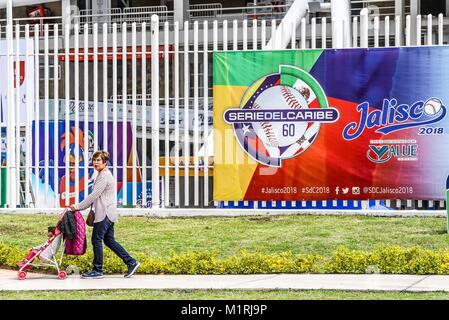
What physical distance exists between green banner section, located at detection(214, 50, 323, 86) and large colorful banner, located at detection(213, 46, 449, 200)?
0.02 m

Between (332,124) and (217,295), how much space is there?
7.92 metres

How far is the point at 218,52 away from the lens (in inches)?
779

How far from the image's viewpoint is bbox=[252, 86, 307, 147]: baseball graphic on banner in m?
19.5

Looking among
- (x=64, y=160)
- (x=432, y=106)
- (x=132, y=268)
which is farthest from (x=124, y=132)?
(x=132, y=268)

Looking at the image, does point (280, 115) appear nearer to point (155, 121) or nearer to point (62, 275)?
point (155, 121)

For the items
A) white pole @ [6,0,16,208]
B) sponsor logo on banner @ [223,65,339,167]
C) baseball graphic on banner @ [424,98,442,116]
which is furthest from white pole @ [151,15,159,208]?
baseball graphic on banner @ [424,98,442,116]

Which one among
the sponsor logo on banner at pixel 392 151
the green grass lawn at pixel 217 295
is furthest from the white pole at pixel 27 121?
the green grass lawn at pixel 217 295

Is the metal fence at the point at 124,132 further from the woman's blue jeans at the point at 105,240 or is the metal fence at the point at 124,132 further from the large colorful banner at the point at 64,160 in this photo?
the woman's blue jeans at the point at 105,240

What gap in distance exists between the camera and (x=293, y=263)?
14383mm

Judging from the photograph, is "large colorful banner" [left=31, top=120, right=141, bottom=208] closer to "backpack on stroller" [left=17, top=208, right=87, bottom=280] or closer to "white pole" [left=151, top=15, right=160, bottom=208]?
"white pole" [left=151, top=15, right=160, bottom=208]

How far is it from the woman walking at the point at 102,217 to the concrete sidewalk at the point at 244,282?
20cm

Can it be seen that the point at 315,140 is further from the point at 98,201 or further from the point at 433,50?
the point at 98,201

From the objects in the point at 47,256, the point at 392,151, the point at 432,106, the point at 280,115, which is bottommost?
the point at 47,256

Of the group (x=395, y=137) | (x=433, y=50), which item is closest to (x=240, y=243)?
(x=395, y=137)
